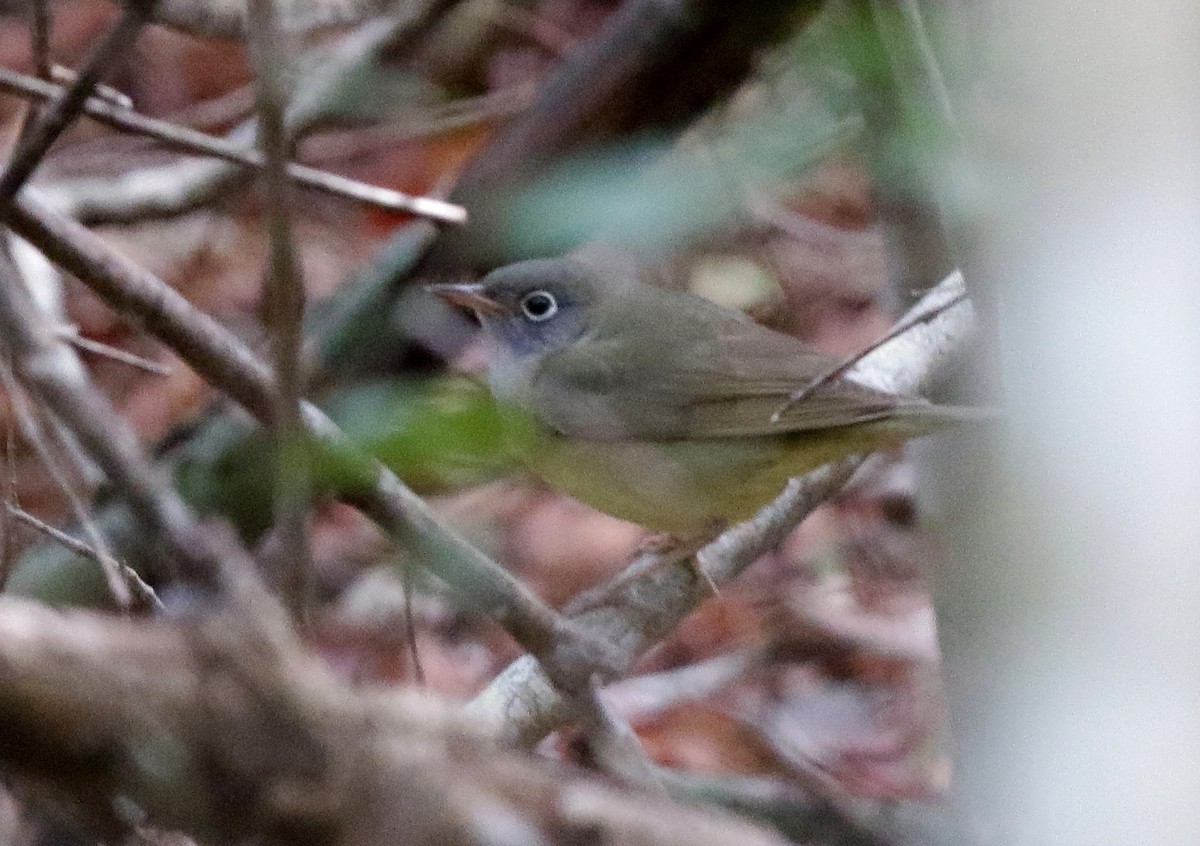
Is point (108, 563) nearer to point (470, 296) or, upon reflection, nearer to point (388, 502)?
point (388, 502)

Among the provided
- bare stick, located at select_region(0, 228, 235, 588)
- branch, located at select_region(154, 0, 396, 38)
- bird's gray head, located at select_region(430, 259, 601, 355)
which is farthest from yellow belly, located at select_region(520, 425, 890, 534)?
bare stick, located at select_region(0, 228, 235, 588)

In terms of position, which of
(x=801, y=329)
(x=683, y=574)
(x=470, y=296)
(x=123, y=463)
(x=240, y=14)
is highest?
(x=801, y=329)

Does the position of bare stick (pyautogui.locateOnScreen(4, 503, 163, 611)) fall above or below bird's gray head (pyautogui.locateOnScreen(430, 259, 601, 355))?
below

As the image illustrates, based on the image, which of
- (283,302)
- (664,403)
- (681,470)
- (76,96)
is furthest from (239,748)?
(664,403)

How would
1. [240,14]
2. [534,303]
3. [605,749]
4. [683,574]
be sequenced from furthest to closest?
[240,14] < [534,303] < [683,574] < [605,749]

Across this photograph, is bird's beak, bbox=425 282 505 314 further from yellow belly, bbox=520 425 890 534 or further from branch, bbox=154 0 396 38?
branch, bbox=154 0 396 38

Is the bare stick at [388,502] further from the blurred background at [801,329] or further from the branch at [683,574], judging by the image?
the branch at [683,574]
